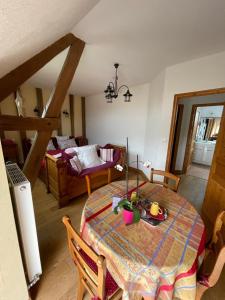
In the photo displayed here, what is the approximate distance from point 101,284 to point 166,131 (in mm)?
2531

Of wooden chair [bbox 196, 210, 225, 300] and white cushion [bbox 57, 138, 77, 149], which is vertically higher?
white cushion [bbox 57, 138, 77, 149]

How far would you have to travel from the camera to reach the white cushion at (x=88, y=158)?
2823 mm

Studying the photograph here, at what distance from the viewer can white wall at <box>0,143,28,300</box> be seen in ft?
2.74

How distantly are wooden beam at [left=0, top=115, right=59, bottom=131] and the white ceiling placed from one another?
1.52ft

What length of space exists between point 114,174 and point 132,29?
259cm

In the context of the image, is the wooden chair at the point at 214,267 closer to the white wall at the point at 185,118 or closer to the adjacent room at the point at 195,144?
the adjacent room at the point at 195,144

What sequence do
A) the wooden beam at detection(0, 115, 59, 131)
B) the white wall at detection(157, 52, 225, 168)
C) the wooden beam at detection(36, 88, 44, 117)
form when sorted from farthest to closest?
the wooden beam at detection(36, 88, 44, 117) < the white wall at detection(157, 52, 225, 168) < the wooden beam at detection(0, 115, 59, 131)

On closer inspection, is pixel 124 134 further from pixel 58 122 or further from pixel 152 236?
pixel 152 236

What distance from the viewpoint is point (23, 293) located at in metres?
1.05

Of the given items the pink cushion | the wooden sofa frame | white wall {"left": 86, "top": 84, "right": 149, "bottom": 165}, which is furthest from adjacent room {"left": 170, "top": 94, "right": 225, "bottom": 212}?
the wooden sofa frame

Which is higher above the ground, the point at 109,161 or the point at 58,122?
the point at 58,122

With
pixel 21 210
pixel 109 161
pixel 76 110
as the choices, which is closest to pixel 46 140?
pixel 21 210

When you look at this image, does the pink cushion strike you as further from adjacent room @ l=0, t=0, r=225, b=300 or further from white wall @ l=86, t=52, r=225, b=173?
white wall @ l=86, t=52, r=225, b=173

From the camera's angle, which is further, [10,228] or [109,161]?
[109,161]
